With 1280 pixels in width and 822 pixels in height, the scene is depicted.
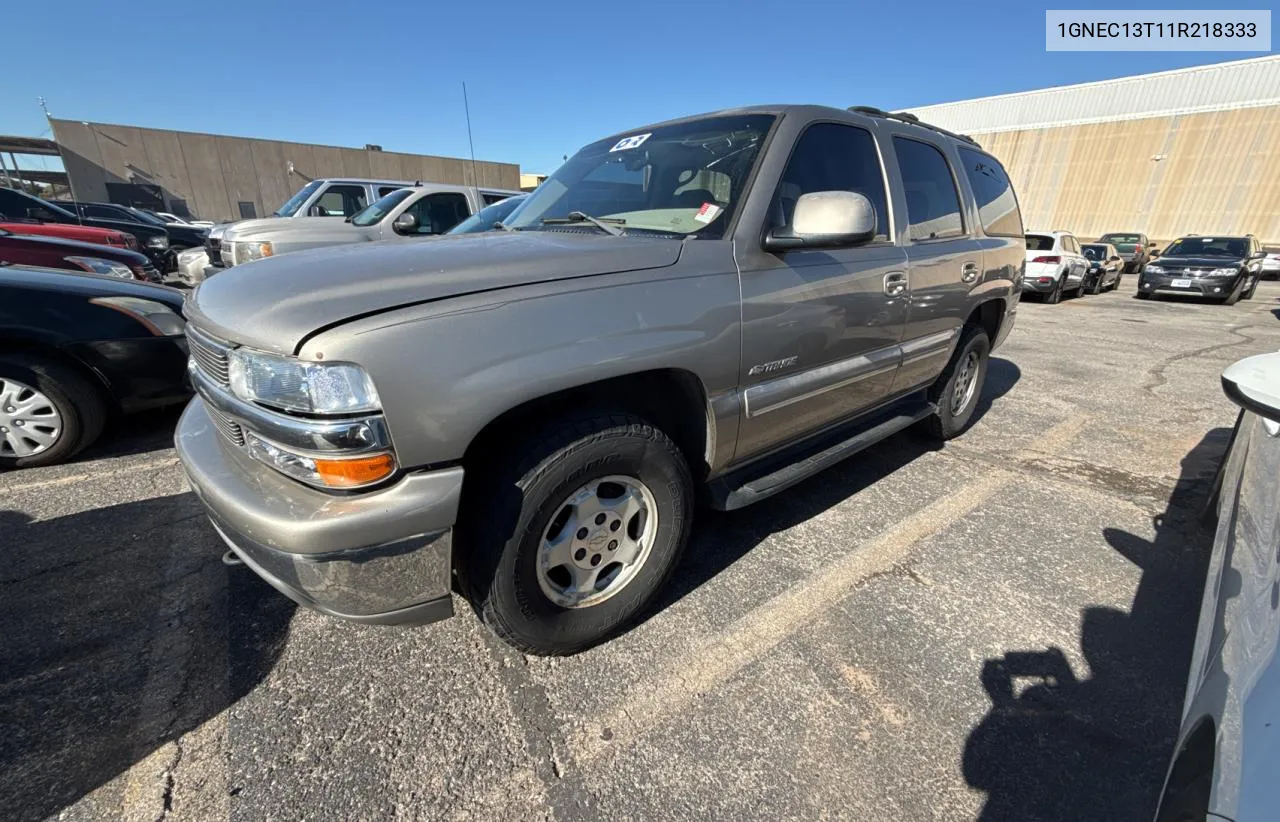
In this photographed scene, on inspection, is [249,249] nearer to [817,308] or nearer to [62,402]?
[62,402]

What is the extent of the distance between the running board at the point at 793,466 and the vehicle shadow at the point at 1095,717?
993 mm

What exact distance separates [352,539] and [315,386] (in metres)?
0.40

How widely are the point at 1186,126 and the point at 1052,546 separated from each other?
48020mm

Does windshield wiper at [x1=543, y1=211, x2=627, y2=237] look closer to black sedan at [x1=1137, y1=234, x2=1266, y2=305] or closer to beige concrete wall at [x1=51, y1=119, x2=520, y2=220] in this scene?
black sedan at [x1=1137, y1=234, x2=1266, y2=305]

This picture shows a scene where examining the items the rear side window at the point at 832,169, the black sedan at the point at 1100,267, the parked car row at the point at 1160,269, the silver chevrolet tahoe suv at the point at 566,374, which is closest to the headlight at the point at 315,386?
the silver chevrolet tahoe suv at the point at 566,374

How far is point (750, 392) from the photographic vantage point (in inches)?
85.3

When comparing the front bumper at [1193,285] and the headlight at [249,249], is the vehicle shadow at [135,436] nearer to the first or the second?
the headlight at [249,249]

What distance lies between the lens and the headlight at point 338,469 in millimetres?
1424

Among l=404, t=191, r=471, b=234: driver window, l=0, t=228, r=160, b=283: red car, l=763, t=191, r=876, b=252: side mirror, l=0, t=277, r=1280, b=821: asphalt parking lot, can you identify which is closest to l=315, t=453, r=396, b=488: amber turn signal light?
l=0, t=277, r=1280, b=821: asphalt parking lot

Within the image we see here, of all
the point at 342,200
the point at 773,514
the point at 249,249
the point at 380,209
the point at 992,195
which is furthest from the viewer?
the point at 342,200

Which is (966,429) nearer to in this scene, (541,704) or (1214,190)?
(541,704)

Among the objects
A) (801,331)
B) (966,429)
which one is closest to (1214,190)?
(966,429)

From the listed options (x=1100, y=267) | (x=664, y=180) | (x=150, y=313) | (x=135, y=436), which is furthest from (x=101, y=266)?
(x=1100, y=267)

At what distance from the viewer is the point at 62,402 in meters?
3.25
